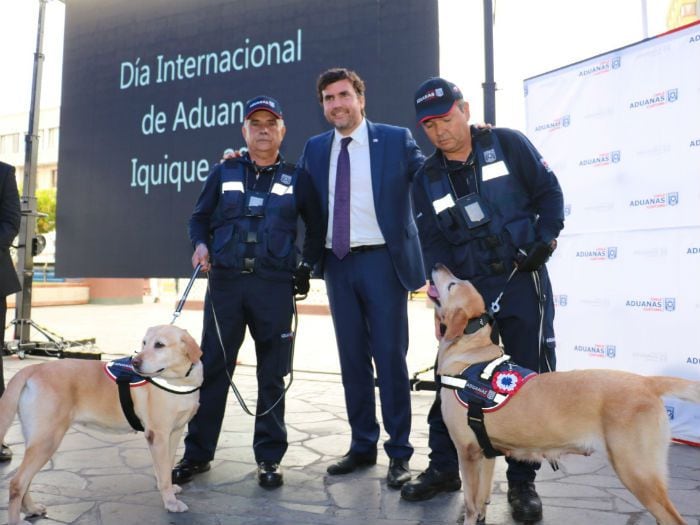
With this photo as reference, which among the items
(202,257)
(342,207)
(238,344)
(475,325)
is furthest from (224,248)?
(475,325)

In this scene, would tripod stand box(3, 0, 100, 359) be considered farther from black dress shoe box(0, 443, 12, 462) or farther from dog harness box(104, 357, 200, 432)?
dog harness box(104, 357, 200, 432)

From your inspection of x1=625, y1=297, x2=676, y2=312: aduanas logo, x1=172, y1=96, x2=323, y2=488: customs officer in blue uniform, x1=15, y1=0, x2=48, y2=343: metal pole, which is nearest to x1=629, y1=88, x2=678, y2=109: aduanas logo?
x1=625, y1=297, x2=676, y2=312: aduanas logo

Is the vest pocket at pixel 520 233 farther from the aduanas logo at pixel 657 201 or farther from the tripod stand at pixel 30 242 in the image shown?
the tripod stand at pixel 30 242

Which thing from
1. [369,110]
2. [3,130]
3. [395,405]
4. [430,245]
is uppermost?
[3,130]

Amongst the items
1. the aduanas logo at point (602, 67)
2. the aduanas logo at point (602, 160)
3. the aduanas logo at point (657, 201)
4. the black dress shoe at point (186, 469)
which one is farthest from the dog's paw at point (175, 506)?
the aduanas logo at point (602, 67)

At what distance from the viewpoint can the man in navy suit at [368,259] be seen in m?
3.54

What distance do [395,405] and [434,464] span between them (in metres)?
0.42

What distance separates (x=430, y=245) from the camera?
332cm

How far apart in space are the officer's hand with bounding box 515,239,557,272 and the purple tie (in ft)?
3.60

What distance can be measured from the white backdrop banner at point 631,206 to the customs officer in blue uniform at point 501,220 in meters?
1.93

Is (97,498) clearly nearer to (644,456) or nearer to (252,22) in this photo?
(644,456)

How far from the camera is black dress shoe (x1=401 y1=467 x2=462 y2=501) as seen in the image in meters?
3.17

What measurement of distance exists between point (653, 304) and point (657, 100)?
1625 mm

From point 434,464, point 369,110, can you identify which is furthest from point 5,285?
point 369,110
